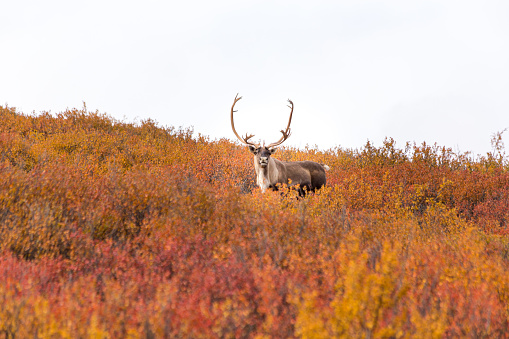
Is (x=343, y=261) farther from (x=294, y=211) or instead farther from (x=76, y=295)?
(x=294, y=211)

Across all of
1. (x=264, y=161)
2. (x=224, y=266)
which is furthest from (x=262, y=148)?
(x=224, y=266)

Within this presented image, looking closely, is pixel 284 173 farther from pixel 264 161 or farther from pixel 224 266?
pixel 224 266

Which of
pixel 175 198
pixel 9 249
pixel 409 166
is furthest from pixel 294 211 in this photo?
pixel 409 166

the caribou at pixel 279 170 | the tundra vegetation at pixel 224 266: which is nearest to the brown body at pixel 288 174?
the caribou at pixel 279 170

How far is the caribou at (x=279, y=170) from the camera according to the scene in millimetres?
A: 8328

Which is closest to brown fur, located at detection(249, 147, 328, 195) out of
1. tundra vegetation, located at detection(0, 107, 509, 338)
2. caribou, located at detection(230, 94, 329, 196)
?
caribou, located at detection(230, 94, 329, 196)

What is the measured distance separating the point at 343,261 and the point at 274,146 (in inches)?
234

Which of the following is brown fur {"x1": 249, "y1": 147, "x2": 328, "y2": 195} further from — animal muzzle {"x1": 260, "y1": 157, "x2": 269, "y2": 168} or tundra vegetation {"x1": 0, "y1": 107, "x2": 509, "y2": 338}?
tundra vegetation {"x1": 0, "y1": 107, "x2": 509, "y2": 338}

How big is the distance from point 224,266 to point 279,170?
5871 mm

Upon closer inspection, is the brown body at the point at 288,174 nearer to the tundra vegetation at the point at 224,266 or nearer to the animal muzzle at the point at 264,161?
the animal muzzle at the point at 264,161

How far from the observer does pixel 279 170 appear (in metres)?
9.13

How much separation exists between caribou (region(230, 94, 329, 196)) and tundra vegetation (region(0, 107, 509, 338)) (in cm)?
171

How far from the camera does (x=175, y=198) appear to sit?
5.02 metres

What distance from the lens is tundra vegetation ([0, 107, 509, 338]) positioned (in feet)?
7.84
